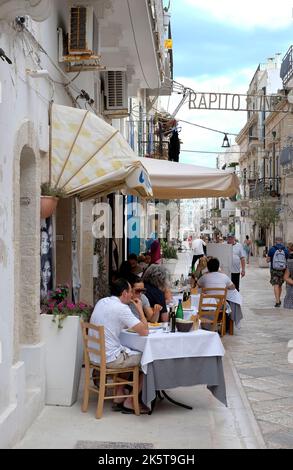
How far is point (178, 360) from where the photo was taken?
20.7ft

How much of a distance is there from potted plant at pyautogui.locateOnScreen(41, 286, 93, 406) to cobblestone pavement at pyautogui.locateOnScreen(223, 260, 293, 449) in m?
1.90

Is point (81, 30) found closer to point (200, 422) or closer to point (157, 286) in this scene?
point (157, 286)

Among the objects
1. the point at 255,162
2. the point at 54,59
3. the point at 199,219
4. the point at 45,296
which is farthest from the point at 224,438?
the point at 199,219

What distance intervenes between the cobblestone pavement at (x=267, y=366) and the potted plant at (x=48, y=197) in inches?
116

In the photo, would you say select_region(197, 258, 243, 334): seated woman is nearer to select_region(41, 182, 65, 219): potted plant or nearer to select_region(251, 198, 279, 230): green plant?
select_region(41, 182, 65, 219): potted plant

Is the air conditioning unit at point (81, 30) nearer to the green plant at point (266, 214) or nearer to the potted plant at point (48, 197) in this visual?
the potted plant at point (48, 197)

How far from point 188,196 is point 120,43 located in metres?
3.03

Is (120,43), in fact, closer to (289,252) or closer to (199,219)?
(289,252)

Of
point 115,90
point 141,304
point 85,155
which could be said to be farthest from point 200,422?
point 115,90

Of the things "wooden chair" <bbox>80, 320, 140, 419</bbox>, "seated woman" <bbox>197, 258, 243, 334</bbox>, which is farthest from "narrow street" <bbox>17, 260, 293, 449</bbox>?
"seated woman" <bbox>197, 258, 243, 334</bbox>

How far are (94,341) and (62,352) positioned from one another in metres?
0.49

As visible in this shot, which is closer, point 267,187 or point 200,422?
point 200,422

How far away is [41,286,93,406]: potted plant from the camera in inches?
256

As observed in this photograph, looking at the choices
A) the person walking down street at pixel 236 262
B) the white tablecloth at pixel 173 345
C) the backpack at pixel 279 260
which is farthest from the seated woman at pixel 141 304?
the backpack at pixel 279 260
